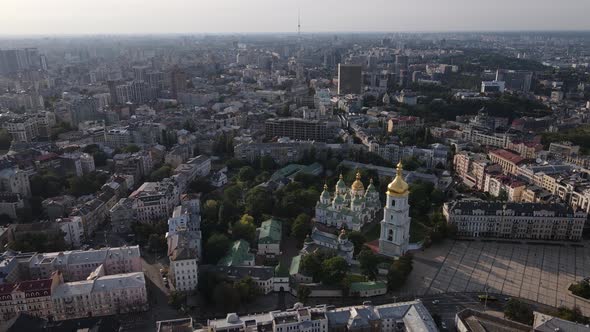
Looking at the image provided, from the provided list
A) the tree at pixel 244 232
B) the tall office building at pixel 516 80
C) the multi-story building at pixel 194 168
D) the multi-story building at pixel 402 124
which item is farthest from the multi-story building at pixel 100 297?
the tall office building at pixel 516 80

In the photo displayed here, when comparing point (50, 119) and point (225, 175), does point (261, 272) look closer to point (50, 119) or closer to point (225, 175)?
point (225, 175)

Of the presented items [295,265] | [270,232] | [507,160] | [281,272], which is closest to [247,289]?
[281,272]

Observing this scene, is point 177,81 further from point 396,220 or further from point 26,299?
point 26,299

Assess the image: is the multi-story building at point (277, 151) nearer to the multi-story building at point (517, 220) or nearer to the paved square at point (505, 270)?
the multi-story building at point (517, 220)

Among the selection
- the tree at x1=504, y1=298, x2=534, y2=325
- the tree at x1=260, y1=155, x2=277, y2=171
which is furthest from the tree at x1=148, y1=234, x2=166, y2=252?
the tree at x1=504, y1=298, x2=534, y2=325

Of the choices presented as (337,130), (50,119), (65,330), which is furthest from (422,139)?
(50,119)
